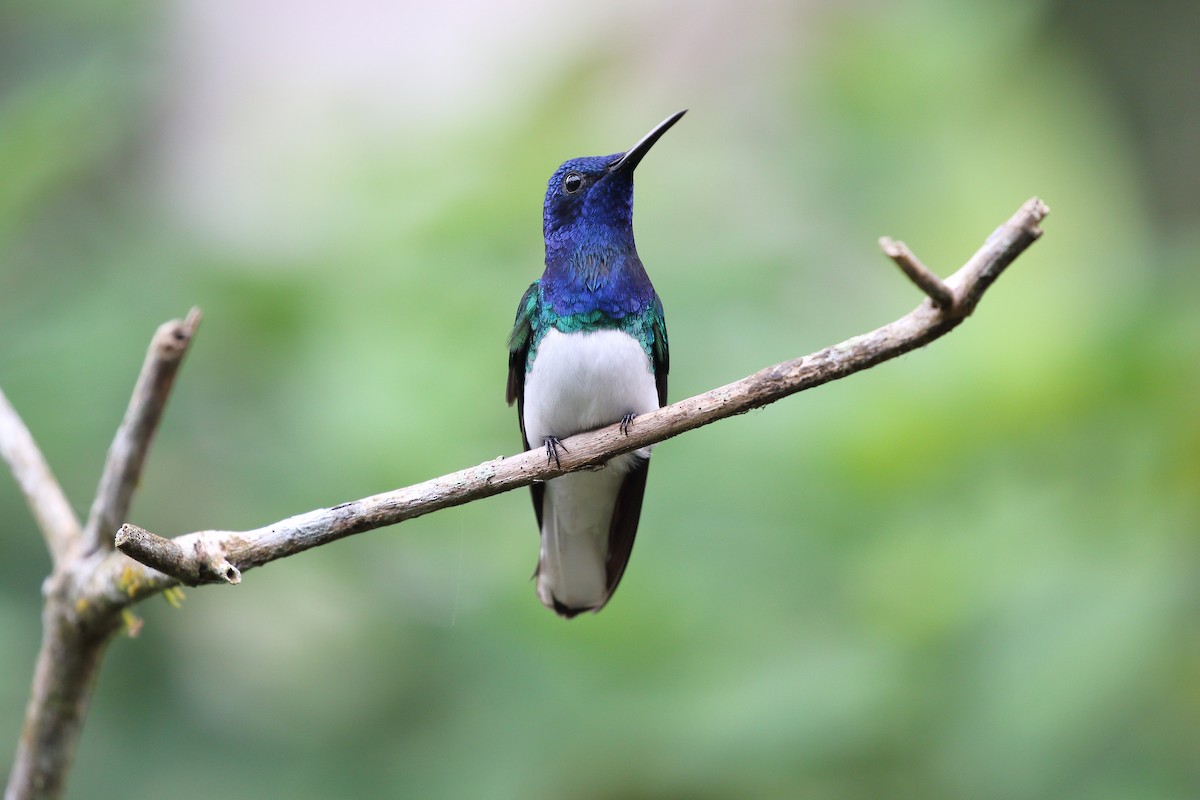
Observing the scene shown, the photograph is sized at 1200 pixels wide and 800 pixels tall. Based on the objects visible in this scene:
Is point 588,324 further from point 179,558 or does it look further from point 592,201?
point 179,558

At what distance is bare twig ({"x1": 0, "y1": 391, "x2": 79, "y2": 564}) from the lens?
8.97ft

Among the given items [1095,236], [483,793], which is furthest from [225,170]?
[1095,236]

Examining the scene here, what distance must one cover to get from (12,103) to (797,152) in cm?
345

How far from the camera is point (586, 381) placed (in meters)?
3.02

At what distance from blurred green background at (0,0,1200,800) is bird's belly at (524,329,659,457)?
34.7 inches

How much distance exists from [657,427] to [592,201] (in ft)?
3.11

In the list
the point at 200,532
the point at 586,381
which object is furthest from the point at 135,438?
the point at 586,381

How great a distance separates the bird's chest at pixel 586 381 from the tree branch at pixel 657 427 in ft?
1.99

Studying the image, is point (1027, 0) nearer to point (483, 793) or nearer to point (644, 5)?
point (644, 5)

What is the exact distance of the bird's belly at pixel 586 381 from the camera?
3.01 meters

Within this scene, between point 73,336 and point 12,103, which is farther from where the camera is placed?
point 12,103

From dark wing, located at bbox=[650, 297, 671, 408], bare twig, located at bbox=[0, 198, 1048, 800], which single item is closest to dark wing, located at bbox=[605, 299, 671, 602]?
dark wing, located at bbox=[650, 297, 671, 408]

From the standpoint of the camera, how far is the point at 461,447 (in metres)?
3.96

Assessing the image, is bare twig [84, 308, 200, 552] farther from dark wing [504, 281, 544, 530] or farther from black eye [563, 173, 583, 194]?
black eye [563, 173, 583, 194]
